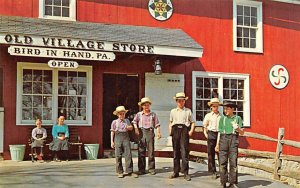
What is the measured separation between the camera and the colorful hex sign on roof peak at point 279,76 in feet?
54.5

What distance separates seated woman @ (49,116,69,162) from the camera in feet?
41.8

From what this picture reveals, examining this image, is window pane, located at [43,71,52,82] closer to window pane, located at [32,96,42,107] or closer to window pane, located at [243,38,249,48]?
window pane, located at [32,96,42,107]

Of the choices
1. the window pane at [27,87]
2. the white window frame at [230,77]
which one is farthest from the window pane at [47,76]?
the white window frame at [230,77]

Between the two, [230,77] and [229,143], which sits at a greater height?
[230,77]

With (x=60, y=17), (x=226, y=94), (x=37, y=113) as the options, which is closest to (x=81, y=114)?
(x=37, y=113)

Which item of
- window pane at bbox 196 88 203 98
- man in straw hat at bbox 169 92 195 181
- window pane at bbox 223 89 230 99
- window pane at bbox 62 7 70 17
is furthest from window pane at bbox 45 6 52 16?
window pane at bbox 223 89 230 99

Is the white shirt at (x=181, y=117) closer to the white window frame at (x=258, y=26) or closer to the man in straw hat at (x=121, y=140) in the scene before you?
the man in straw hat at (x=121, y=140)

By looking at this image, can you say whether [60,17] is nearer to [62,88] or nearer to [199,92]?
[62,88]

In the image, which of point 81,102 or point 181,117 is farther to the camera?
point 81,102

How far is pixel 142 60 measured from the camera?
1470cm

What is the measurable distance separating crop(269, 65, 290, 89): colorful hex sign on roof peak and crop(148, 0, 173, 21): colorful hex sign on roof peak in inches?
174

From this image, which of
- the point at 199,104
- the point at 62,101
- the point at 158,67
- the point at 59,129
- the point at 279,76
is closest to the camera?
the point at 59,129

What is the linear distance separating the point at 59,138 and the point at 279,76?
331 inches

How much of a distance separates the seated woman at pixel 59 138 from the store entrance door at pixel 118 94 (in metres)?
2.81
